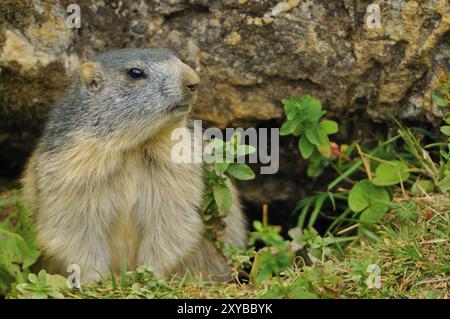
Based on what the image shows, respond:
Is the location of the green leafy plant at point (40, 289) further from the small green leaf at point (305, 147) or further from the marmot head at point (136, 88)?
the small green leaf at point (305, 147)

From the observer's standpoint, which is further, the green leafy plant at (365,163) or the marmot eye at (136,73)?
the green leafy plant at (365,163)

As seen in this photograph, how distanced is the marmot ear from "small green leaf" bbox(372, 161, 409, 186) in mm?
2064

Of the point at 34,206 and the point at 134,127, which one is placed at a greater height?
the point at 134,127

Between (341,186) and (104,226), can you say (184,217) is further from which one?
(341,186)

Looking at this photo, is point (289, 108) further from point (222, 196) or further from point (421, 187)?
point (421, 187)

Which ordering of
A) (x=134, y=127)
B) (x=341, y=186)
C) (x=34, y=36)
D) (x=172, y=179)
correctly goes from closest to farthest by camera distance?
1. (x=134, y=127)
2. (x=172, y=179)
3. (x=34, y=36)
4. (x=341, y=186)

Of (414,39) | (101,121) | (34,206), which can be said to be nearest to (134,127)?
(101,121)

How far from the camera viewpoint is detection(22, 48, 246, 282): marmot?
4988mm

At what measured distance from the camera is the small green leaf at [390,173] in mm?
5629

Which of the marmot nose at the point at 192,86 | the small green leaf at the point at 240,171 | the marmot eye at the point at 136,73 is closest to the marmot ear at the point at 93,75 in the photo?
the marmot eye at the point at 136,73

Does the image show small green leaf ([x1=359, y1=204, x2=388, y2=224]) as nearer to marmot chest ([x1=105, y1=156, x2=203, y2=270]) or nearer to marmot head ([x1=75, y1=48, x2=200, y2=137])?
marmot chest ([x1=105, y1=156, x2=203, y2=270])

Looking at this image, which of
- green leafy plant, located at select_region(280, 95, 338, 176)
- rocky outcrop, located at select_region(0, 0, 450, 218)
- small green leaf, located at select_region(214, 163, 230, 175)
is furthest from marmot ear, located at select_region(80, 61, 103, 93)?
green leafy plant, located at select_region(280, 95, 338, 176)
